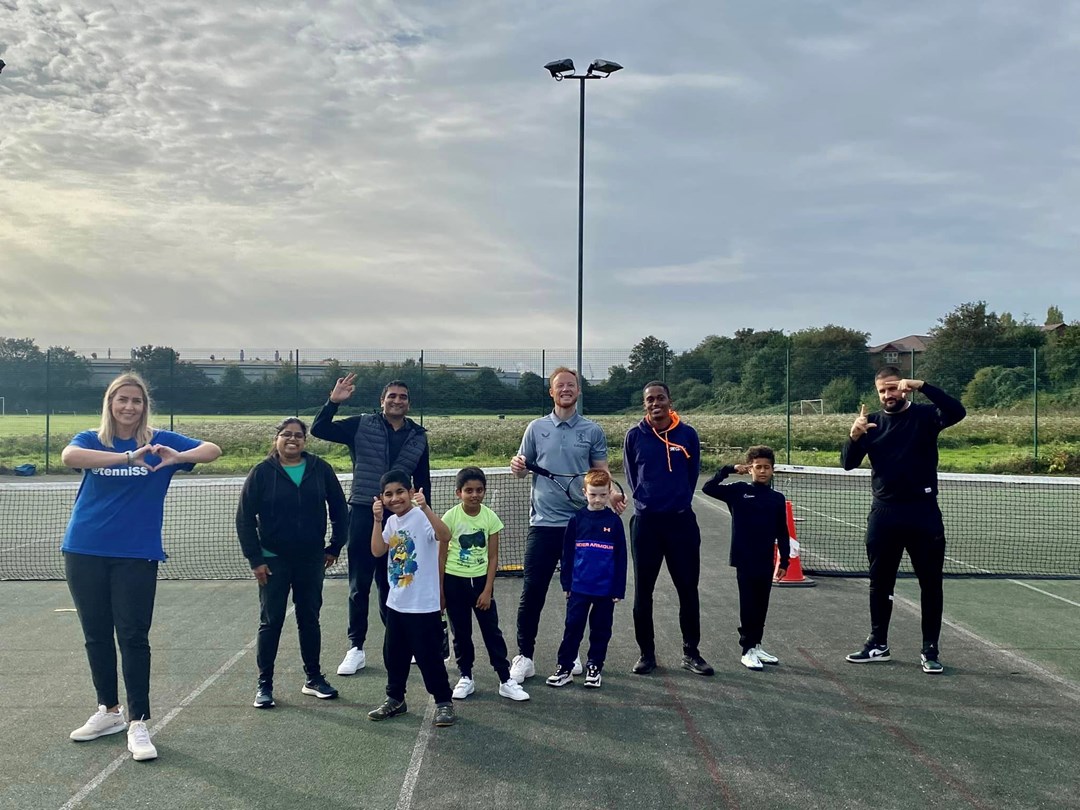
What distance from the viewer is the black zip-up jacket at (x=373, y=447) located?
5938 millimetres

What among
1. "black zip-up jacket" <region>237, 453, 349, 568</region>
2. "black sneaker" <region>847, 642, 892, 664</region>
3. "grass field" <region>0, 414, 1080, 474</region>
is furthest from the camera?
"grass field" <region>0, 414, 1080, 474</region>

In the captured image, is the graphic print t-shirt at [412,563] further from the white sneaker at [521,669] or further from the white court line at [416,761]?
the white sneaker at [521,669]

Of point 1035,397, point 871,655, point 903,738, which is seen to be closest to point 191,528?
point 871,655

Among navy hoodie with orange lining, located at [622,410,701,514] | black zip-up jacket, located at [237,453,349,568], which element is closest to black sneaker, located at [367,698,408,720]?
black zip-up jacket, located at [237,453,349,568]

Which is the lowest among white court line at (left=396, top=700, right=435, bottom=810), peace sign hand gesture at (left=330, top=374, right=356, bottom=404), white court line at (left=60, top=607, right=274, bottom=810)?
white court line at (left=60, top=607, right=274, bottom=810)

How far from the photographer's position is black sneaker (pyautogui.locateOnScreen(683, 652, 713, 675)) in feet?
19.7

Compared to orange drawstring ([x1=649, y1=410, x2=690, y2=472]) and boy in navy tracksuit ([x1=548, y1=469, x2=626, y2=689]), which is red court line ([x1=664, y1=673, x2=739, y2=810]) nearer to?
boy in navy tracksuit ([x1=548, y1=469, x2=626, y2=689])

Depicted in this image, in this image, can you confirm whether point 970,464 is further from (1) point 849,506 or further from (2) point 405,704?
(2) point 405,704

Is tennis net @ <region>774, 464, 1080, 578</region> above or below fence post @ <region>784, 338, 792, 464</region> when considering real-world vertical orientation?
below

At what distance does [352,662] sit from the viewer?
6051mm

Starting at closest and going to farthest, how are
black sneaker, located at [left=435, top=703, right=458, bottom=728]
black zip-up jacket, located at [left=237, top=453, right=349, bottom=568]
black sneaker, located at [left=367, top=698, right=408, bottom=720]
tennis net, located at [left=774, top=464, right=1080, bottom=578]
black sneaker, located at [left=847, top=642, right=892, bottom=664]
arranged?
black sneaker, located at [left=435, top=703, right=458, bottom=728], black sneaker, located at [left=367, top=698, right=408, bottom=720], black zip-up jacket, located at [left=237, top=453, right=349, bottom=568], black sneaker, located at [left=847, top=642, right=892, bottom=664], tennis net, located at [left=774, top=464, right=1080, bottom=578]

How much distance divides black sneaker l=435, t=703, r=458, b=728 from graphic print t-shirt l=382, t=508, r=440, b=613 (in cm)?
54

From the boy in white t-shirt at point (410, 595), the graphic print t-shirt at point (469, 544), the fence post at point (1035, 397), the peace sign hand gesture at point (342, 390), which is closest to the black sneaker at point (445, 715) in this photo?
the boy in white t-shirt at point (410, 595)

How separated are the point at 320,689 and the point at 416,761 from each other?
3.99ft
